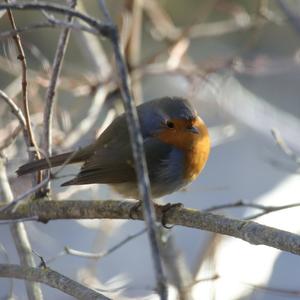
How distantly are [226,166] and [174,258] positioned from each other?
1.83m

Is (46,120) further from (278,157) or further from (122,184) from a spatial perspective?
(278,157)

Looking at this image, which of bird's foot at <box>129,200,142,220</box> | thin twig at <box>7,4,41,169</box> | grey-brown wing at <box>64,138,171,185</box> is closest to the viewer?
thin twig at <box>7,4,41,169</box>

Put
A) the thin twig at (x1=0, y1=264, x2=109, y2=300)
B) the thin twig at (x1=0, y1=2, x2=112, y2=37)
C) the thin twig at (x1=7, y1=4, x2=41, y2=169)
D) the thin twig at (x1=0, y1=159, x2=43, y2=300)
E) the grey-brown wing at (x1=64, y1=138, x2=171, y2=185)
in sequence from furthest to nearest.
Answer: 1. the grey-brown wing at (x1=64, y1=138, x2=171, y2=185)
2. the thin twig at (x1=0, y1=159, x2=43, y2=300)
3. the thin twig at (x1=7, y1=4, x2=41, y2=169)
4. the thin twig at (x1=0, y1=264, x2=109, y2=300)
5. the thin twig at (x1=0, y1=2, x2=112, y2=37)

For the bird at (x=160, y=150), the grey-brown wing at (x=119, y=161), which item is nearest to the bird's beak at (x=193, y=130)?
Result: the bird at (x=160, y=150)

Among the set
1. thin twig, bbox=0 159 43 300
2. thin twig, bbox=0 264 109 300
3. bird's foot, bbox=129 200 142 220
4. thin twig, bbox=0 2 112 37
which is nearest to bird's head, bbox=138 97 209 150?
bird's foot, bbox=129 200 142 220

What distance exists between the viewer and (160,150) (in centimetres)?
313

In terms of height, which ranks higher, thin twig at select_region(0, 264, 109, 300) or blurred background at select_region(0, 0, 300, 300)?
blurred background at select_region(0, 0, 300, 300)

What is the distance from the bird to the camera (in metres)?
3.05

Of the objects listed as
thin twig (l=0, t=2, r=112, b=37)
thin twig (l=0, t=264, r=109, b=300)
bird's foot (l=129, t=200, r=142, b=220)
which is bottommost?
thin twig (l=0, t=264, r=109, b=300)

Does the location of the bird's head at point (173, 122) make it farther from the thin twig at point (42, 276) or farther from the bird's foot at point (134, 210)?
the thin twig at point (42, 276)

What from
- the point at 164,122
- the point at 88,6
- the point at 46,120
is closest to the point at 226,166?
the point at 164,122

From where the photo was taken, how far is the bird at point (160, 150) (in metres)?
3.05

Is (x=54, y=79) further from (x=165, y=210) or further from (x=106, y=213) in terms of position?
(x=165, y=210)

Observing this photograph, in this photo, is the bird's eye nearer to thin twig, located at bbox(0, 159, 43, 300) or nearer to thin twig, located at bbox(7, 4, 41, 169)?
thin twig, located at bbox(7, 4, 41, 169)
